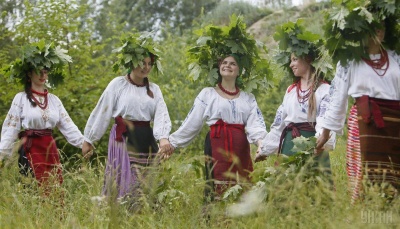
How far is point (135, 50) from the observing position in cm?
773

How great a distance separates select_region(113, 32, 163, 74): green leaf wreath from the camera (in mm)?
7691

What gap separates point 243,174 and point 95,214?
2.48 metres

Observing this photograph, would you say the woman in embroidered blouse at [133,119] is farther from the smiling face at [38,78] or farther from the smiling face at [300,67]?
the smiling face at [300,67]

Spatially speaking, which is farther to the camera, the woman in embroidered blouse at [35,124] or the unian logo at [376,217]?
the woman in embroidered blouse at [35,124]

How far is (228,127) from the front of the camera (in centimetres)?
726

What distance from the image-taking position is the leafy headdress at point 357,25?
539 cm

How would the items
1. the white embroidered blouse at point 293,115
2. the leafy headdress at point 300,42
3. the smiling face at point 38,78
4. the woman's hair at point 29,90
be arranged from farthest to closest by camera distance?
1. the smiling face at point 38,78
2. the woman's hair at point 29,90
3. the leafy headdress at point 300,42
4. the white embroidered blouse at point 293,115

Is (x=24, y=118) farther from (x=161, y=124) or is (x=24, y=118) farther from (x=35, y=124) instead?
(x=161, y=124)

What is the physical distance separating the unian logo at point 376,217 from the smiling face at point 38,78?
4740 millimetres

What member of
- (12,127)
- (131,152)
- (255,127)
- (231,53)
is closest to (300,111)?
(255,127)

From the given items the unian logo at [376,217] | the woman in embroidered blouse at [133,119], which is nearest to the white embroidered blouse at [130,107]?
the woman in embroidered blouse at [133,119]

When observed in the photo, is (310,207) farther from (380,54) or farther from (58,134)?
(58,134)

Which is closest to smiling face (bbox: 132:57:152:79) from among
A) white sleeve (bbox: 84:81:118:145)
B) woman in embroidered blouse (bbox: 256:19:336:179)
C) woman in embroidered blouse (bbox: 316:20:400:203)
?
white sleeve (bbox: 84:81:118:145)

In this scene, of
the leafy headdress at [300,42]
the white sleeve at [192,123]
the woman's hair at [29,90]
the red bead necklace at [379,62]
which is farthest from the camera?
the woman's hair at [29,90]
